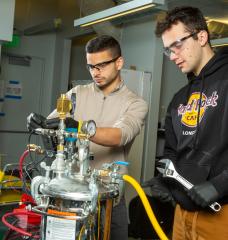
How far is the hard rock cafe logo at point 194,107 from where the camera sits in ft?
4.80

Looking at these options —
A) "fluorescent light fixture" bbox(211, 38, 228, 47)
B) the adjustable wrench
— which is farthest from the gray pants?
"fluorescent light fixture" bbox(211, 38, 228, 47)

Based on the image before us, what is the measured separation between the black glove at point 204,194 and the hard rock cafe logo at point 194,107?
0.31m

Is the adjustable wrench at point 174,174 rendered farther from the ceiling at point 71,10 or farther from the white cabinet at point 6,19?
the ceiling at point 71,10

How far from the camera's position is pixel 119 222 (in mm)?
1742

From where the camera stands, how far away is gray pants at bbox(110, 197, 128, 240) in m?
1.72

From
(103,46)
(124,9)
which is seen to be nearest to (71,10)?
(124,9)

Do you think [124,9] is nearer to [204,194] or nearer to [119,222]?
[119,222]

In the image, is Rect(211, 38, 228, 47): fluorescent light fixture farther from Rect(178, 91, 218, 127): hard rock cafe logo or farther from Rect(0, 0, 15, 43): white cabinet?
Rect(178, 91, 218, 127): hard rock cafe logo

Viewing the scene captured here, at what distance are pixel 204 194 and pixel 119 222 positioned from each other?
0.60 metres

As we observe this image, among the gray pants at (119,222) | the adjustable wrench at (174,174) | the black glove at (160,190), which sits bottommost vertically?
the gray pants at (119,222)

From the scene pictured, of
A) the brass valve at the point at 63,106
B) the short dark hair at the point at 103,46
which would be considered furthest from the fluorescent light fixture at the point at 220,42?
the brass valve at the point at 63,106

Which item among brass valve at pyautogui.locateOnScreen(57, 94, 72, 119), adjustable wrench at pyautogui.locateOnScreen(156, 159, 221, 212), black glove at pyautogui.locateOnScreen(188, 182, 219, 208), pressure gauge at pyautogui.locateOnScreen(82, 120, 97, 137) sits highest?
brass valve at pyautogui.locateOnScreen(57, 94, 72, 119)

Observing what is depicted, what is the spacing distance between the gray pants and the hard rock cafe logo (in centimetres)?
53

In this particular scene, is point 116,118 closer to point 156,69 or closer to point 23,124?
point 156,69
